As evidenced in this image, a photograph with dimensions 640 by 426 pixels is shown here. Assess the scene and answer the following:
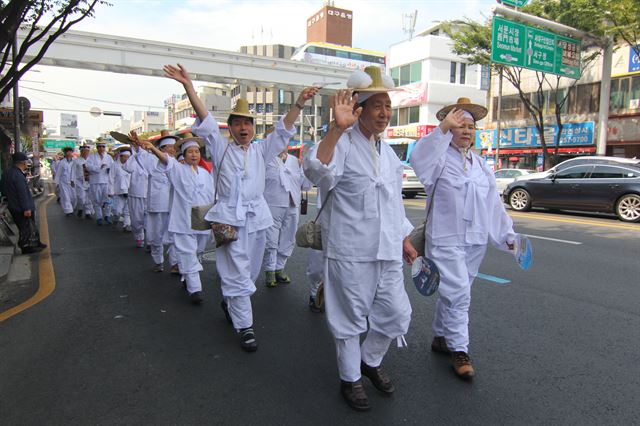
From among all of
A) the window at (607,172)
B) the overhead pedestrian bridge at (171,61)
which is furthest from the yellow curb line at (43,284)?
the window at (607,172)

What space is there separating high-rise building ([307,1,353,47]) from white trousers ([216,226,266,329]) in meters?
80.3

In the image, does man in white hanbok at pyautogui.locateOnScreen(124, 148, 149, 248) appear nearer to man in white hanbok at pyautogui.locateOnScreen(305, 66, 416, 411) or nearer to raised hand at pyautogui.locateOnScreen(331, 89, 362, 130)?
man in white hanbok at pyautogui.locateOnScreen(305, 66, 416, 411)

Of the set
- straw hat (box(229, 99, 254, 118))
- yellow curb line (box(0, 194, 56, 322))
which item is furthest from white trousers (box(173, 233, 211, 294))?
straw hat (box(229, 99, 254, 118))

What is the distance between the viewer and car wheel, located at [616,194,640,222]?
37.7 ft

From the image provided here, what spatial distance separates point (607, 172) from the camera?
40.0 ft

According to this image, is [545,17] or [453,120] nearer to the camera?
[453,120]

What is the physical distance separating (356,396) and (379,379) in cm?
24

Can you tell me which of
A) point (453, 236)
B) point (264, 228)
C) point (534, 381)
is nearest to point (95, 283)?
point (264, 228)

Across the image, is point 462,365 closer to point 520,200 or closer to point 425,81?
point 520,200

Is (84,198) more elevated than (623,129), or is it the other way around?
(623,129)

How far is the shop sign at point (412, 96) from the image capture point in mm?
33281

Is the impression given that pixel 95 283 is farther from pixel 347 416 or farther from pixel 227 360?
pixel 347 416

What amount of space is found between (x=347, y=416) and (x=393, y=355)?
960 millimetres

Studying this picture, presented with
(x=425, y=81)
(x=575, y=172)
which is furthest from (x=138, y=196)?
(x=425, y=81)
